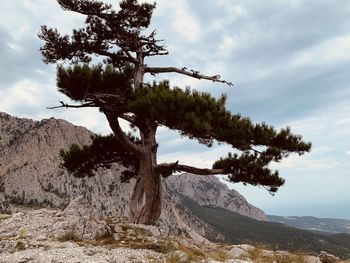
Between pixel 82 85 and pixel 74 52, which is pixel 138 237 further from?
pixel 74 52

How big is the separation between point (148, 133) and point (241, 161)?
15.5 feet

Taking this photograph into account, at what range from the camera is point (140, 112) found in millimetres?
15086

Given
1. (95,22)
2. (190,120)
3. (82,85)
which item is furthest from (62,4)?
(190,120)

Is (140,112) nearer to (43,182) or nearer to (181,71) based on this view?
(181,71)

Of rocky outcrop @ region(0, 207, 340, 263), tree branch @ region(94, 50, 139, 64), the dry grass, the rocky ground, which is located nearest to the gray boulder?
tree branch @ region(94, 50, 139, 64)

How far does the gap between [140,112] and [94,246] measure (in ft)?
18.4

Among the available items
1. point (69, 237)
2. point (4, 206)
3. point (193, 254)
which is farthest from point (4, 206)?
point (193, 254)

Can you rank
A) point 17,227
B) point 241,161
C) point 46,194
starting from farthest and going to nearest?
point 46,194 < point 241,161 < point 17,227

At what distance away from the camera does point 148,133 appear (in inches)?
722

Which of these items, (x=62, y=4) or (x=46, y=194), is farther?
(x=46, y=194)

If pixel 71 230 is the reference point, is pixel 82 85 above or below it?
above

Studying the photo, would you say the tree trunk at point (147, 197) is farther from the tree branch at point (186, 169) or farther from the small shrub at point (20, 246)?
the small shrub at point (20, 246)

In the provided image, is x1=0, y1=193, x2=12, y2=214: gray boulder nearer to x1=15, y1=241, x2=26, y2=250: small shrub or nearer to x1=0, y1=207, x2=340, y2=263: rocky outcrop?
x1=0, y1=207, x2=340, y2=263: rocky outcrop

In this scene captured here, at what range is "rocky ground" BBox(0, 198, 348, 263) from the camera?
1027 centimetres
